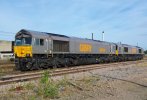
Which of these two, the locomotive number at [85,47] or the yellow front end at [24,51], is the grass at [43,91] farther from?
the locomotive number at [85,47]

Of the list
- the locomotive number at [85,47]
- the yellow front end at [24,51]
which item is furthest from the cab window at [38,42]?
the locomotive number at [85,47]

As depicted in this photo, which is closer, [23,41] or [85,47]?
[23,41]

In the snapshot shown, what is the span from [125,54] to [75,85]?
3761cm

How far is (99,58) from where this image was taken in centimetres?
3784

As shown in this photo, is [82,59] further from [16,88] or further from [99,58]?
[16,88]

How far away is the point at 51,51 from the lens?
2558 centimetres

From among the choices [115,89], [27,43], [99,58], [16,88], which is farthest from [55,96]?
[99,58]

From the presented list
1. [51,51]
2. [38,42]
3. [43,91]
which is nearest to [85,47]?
[51,51]

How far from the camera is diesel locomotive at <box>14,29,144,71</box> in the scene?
23.1m

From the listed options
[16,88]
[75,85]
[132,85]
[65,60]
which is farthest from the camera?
[65,60]

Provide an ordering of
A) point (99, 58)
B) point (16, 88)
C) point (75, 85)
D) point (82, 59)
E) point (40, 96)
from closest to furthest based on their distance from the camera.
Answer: point (40, 96) < point (16, 88) < point (75, 85) < point (82, 59) < point (99, 58)

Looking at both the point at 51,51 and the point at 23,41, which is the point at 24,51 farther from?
the point at 51,51

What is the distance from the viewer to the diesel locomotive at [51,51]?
2308 cm

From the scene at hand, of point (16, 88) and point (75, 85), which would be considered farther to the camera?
point (75, 85)
